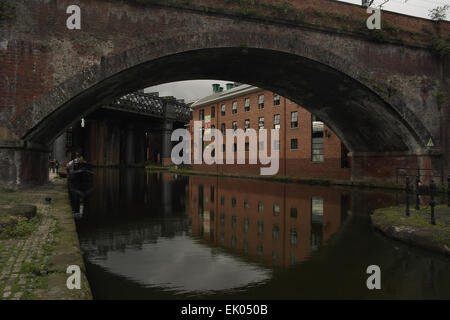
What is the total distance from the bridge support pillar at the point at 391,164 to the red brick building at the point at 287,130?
3008mm

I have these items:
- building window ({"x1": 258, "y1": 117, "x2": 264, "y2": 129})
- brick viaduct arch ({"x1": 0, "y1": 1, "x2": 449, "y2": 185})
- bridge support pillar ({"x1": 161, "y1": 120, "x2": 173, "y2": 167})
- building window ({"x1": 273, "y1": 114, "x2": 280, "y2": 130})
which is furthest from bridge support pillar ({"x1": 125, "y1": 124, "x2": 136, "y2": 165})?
brick viaduct arch ({"x1": 0, "y1": 1, "x2": 449, "y2": 185})

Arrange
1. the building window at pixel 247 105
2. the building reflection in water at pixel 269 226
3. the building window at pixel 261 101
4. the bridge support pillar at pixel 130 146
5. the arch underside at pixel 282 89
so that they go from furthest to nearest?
the bridge support pillar at pixel 130 146
the building window at pixel 247 105
the building window at pixel 261 101
the arch underside at pixel 282 89
the building reflection in water at pixel 269 226

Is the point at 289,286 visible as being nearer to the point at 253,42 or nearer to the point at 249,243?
the point at 249,243

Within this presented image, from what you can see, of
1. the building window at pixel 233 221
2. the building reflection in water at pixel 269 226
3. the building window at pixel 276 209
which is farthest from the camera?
the building window at pixel 276 209

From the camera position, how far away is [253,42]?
1362 cm

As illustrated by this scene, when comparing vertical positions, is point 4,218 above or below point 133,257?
above

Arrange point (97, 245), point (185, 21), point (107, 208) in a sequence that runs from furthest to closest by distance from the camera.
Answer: point (185, 21), point (107, 208), point (97, 245)

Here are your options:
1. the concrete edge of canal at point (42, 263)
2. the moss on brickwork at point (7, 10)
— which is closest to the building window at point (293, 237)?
the concrete edge of canal at point (42, 263)

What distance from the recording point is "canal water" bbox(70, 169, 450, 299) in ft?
14.8

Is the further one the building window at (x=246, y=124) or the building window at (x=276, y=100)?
the building window at (x=246, y=124)

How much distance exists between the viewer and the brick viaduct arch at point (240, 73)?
11.5m

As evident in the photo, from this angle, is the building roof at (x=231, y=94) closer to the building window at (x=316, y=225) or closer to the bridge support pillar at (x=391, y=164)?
the bridge support pillar at (x=391, y=164)
